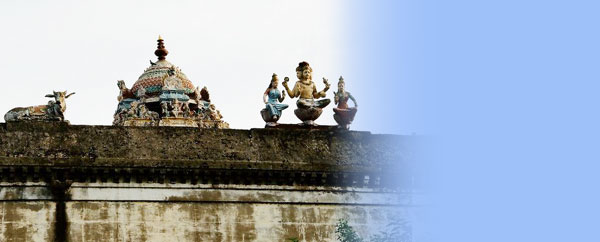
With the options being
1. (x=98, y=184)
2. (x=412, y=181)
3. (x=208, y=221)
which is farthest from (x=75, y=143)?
(x=412, y=181)

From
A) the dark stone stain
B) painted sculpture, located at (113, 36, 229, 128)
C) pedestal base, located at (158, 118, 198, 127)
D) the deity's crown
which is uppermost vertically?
painted sculpture, located at (113, 36, 229, 128)

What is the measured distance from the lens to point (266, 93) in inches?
1564

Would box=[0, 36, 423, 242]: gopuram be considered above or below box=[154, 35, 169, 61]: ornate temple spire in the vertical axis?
below

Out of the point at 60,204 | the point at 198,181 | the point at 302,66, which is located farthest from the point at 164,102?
the point at 60,204

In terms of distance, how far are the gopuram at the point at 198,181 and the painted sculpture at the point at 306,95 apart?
329mm

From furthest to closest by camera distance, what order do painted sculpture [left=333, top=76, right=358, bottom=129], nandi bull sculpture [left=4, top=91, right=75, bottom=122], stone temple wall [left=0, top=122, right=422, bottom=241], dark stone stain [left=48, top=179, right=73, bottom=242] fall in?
painted sculpture [left=333, top=76, right=358, bottom=129], nandi bull sculpture [left=4, top=91, right=75, bottom=122], stone temple wall [left=0, top=122, right=422, bottom=241], dark stone stain [left=48, top=179, right=73, bottom=242]

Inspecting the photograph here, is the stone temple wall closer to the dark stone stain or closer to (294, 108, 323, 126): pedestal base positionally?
the dark stone stain

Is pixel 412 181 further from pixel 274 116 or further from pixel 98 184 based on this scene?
pixel 98 184

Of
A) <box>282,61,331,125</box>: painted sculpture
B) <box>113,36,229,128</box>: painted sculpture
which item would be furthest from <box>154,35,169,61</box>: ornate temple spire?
<box>282,61,331,125</box>: painted sculpture

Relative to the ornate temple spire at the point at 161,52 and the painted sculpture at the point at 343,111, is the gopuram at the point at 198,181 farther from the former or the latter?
the ornate temple spire at the point at 161,52

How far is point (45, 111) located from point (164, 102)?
52.6ft

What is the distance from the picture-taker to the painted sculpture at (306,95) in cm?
3975

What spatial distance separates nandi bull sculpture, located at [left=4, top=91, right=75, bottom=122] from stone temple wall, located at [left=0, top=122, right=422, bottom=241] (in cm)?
122

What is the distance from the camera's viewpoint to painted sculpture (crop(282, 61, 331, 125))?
1565 inches
